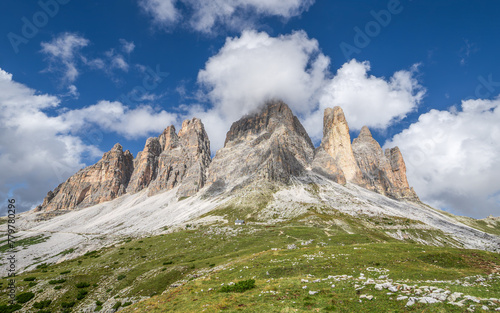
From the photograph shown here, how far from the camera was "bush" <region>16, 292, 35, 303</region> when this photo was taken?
33.5m

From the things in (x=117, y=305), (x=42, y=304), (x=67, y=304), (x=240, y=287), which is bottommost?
(x=117, y=305)

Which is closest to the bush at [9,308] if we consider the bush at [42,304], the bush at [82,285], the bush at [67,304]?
the bush at [42,304]

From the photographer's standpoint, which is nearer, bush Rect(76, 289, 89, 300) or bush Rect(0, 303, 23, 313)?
bush Rect(0, 303, 23, 313)

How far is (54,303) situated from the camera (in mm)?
33438

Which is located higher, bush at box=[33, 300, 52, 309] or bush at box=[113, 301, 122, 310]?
bush at box=[33, 300, 52, 309]

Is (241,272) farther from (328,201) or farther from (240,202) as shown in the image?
(328,201)

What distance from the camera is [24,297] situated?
34.2 meters

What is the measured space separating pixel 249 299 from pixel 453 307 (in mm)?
14229

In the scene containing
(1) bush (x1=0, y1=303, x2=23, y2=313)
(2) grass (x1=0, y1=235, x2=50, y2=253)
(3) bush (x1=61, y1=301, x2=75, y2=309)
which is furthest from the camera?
(2) grass (x1=0, y1=235, x2=50, y2=253)

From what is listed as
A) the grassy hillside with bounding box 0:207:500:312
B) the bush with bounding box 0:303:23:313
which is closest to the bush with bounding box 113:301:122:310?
the grassy hillside with bounding box 0:207:500:312

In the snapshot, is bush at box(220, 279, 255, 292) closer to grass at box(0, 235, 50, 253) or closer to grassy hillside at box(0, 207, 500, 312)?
grassy hillside at box(0, 207, 500, 312)

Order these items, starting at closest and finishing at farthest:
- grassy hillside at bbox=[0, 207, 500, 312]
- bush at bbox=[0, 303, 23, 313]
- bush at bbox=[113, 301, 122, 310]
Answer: grassy hillside at bbox=[0, 207, 500, 312], bush at bbox=[0, 303, 23, 313], bush at bbox=[113, 301, 122, 310]

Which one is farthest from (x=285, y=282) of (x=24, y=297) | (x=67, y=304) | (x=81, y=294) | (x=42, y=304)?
(x=24, y=297)

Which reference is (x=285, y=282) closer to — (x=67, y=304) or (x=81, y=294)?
(x=67, y=304)
